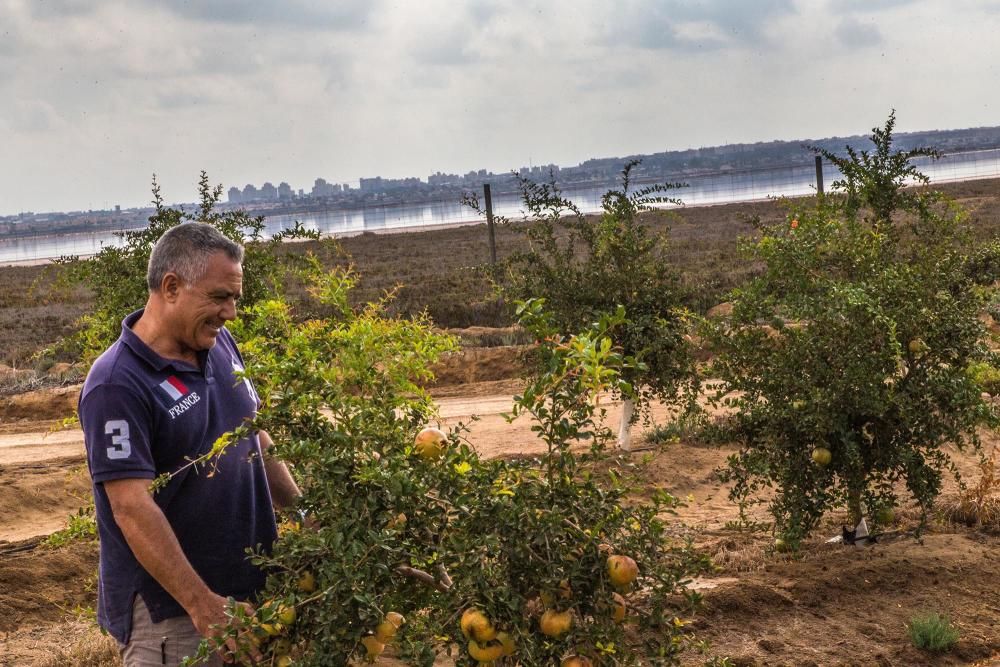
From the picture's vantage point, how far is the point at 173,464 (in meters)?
3.33

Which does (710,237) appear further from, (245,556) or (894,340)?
(245,556)

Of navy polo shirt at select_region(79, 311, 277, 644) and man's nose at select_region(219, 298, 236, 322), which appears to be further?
man's nose at select_region(219, 298, 236, 322)

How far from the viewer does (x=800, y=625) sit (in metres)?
6.09

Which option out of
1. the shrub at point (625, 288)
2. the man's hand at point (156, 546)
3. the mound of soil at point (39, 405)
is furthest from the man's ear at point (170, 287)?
the mound of soil at point (39, 405)

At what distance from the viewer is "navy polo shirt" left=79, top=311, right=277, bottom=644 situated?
3.17 metres

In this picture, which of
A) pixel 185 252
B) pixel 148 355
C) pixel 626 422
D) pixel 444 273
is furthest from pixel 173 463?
pixel 444 273

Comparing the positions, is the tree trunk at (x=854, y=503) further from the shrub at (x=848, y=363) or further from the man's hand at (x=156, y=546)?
the man's hand at (x=156, y=546)

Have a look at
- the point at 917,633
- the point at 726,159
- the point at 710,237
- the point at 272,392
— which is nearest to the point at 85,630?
the point at 272,392

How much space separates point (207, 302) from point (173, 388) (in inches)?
11.2

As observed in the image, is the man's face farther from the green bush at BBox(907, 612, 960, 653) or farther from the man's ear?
the green bush at BBox(907, 612, 960, 653)

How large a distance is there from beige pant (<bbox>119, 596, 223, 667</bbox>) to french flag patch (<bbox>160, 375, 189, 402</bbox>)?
636 millimetres

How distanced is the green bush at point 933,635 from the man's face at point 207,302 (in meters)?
4.13

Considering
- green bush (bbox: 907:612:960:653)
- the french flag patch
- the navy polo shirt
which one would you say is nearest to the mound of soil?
green bush (bbox: 907:612:960:653)

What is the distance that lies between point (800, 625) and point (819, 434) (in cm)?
115
